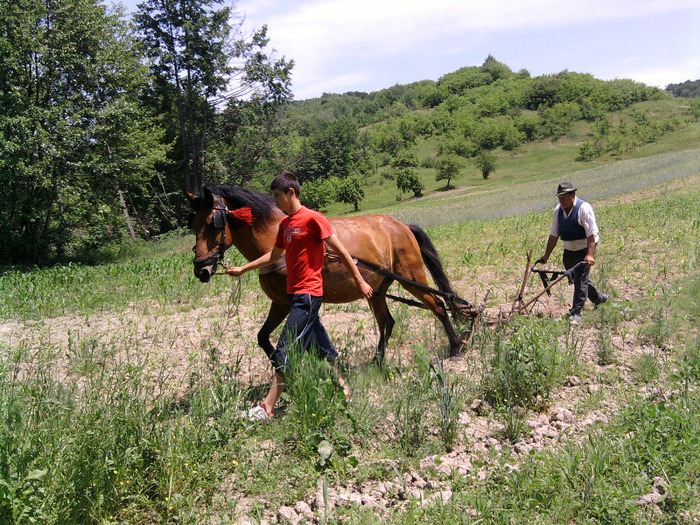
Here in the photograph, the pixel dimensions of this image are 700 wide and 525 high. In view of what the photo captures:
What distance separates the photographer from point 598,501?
9.36 ft

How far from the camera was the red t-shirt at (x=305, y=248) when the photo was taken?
4.18 metres

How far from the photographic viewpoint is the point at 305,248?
4215 mm

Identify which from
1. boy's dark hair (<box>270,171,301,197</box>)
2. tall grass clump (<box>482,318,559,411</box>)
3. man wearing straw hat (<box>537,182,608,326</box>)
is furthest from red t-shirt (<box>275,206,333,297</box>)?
man wearing straw hat (<box>537,182,608,326</box>)

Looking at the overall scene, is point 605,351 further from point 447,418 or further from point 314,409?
point 314,409

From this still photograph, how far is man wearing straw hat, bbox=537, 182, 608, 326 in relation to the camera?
6.36 meters

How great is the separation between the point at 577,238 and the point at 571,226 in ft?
0.63

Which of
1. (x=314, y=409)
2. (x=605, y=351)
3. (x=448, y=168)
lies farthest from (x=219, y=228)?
(x=448, y=168)

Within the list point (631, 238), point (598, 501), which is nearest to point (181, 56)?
point (631, 238)

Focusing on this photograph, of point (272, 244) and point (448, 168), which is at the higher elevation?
point (448, 168)

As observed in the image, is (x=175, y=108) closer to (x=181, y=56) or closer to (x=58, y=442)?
(x=181, y=56)

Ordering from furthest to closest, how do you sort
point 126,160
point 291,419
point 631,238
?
point 126,160, point 631,238, point 291,419

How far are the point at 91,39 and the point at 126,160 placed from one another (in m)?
4.88

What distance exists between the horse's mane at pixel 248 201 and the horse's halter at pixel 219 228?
0.15m

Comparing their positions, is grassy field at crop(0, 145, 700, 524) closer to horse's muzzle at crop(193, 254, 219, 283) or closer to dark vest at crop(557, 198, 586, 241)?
horse's muzzle at crop(193, 254, 219, 283)
